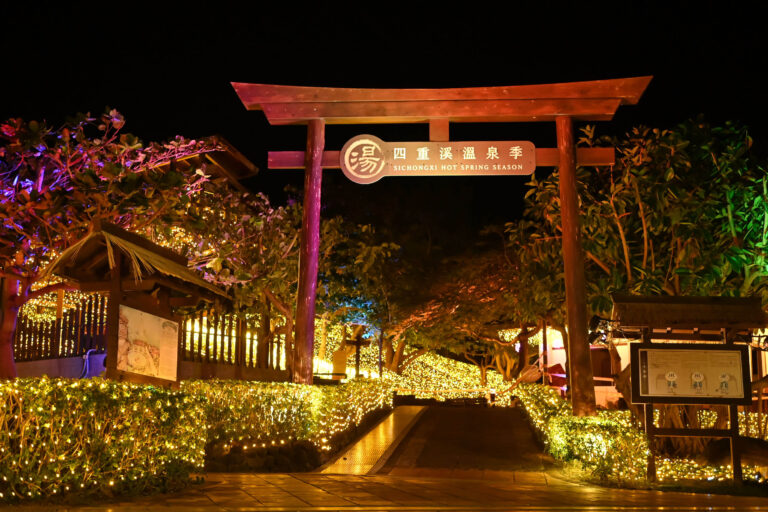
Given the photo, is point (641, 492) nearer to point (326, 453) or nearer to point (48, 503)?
point (326, 453)

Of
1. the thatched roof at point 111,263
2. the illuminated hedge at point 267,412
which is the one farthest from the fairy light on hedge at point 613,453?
the thatched roof at point 111,263

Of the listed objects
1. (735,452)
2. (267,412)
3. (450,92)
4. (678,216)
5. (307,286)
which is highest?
(450,92)

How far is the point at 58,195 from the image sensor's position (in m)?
11.7

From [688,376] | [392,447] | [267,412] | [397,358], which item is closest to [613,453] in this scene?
[688,376]

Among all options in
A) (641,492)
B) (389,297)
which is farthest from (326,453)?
(389,297)

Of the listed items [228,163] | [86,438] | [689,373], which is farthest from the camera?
[228,163]

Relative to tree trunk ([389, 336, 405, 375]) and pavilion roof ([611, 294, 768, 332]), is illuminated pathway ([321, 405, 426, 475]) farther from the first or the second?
tree trunk ([389, 336, 405, 375])

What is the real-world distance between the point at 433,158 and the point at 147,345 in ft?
19.8

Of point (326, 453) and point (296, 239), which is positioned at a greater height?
point (296, 239)

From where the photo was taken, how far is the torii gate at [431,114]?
12961mm

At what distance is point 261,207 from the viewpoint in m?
18.5

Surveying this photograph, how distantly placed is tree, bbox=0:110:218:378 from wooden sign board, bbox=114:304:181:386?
2.07m

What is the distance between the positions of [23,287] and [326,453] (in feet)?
17.2

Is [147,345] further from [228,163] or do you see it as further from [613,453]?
[228,163]
